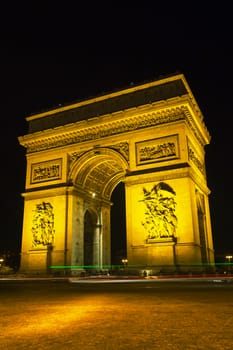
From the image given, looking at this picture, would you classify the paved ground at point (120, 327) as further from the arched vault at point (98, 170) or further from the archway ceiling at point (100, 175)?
the archway ceiling at point (100, 175)

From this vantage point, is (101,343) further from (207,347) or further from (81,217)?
(81,217)

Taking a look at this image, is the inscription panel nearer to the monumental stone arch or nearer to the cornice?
the monumental stone arch

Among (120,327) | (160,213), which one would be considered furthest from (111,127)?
(120,327)

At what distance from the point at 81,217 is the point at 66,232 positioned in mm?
2084

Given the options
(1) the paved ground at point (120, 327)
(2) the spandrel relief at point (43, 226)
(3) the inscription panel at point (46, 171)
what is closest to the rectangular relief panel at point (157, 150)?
(3) the inscription panel at point (46, 171)

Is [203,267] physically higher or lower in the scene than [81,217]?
lower

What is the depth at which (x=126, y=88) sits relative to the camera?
2388cm

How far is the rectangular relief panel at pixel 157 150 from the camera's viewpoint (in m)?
20.8

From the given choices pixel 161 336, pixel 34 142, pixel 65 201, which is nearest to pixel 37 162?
pixel 34 142

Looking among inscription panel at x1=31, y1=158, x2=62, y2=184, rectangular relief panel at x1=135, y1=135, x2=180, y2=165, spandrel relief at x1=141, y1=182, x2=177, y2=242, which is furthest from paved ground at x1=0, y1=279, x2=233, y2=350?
inscription panel at x1=31, y1=158, x2=62, y2=184

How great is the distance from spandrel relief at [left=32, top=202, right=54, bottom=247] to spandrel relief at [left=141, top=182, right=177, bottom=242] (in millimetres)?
7201

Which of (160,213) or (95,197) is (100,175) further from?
(160,213)

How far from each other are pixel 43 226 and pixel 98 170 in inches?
239

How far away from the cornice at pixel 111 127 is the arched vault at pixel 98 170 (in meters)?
1.34
